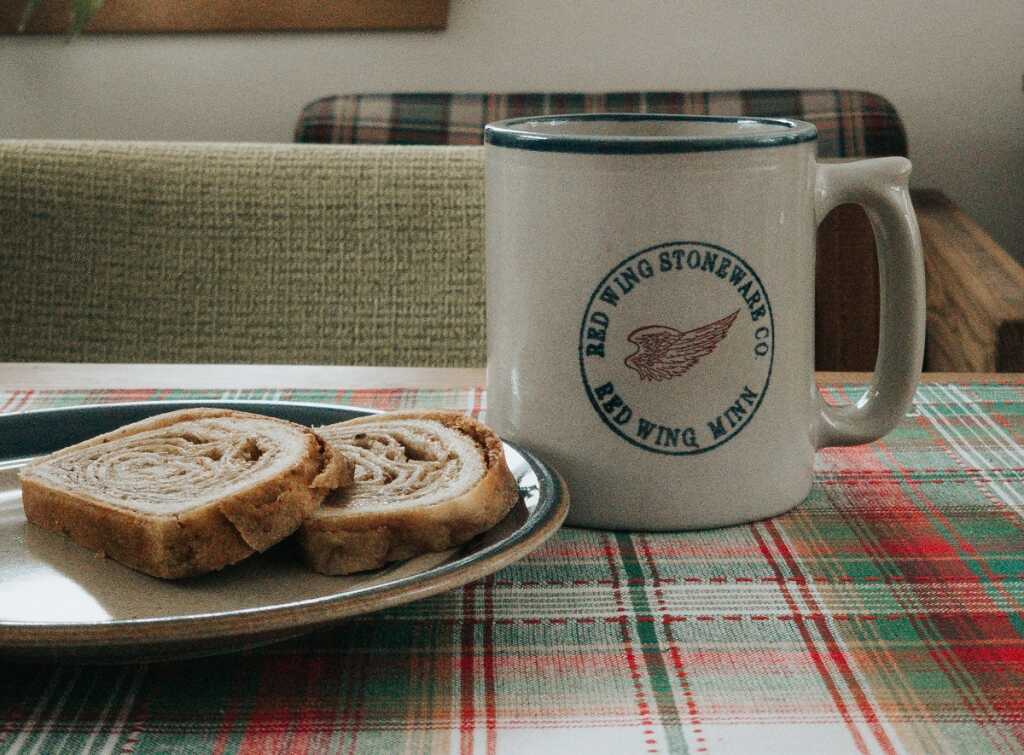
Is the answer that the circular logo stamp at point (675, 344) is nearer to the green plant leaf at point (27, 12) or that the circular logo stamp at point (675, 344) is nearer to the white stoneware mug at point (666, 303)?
the white stoneware mug at point (666, 303)

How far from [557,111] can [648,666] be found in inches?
60.9

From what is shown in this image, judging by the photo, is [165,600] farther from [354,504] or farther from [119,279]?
[119,279]

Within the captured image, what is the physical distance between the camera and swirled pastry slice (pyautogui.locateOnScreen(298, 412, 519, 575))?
44 centimetres

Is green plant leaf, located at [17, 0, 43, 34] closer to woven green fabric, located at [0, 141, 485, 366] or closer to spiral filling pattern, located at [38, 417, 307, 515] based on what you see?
woven green fabric, located at [0, 141, 485, 366]

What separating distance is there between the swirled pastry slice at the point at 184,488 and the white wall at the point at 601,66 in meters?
1.64

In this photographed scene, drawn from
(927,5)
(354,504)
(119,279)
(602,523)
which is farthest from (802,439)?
(927,5)

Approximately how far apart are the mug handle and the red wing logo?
84 millimetres

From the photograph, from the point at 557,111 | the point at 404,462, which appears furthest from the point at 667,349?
the point at 557,111

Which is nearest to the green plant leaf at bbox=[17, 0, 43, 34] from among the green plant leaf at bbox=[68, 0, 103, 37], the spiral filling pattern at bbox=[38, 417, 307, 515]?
the green plant leaf at bbox=[68, 0, 103, 37]

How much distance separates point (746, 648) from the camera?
0.42 m

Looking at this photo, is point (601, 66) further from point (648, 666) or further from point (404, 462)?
point (648, 666)

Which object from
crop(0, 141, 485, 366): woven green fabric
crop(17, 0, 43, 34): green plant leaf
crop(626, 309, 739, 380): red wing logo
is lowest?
crop(0, 141, 485, 366): woven green fabric

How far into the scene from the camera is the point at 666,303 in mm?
496

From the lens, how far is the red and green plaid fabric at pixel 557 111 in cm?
187
